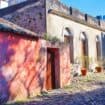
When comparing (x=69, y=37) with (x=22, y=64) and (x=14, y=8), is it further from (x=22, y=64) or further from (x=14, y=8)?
(x=22, y=64)

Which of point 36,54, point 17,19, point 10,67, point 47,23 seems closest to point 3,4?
point 17,19

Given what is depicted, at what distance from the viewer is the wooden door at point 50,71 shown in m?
13.5

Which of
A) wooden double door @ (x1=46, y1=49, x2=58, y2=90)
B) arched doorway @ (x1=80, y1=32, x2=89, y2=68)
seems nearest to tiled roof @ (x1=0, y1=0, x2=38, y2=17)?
wooden double door @ (x1=46, y1=49, x2=58, y2=90)

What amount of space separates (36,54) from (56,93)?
1839 mm

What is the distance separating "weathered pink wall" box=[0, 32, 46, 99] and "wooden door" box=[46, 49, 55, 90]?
34.4 inches

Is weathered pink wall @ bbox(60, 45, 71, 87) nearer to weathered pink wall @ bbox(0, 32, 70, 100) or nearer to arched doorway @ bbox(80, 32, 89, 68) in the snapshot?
weathered pink wall @ bbox(0, 32, 70, 100)

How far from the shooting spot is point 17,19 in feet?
62.5

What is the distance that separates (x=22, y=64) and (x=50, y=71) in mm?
3082

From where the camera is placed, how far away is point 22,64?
10938 mm

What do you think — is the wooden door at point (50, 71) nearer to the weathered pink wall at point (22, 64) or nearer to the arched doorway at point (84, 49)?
the weathered pink wall at point (22, 64)

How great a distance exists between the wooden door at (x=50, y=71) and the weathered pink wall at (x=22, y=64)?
87 cm

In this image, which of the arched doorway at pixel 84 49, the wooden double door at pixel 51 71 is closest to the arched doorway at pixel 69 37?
the arched doorway at pixel 84 49

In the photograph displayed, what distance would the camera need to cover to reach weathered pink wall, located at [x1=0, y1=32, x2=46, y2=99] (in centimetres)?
994

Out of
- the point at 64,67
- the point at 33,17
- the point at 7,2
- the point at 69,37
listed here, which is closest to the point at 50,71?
the point at 64,67
